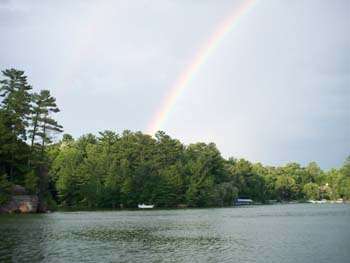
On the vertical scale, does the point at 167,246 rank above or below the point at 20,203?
below

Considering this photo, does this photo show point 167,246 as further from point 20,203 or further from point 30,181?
point 30,181

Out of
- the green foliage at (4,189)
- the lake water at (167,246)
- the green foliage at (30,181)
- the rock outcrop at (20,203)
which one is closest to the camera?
the lake water at (167,246)

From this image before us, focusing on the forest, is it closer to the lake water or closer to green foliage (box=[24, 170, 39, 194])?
green foliage (box=[24, 170, 39, 194])

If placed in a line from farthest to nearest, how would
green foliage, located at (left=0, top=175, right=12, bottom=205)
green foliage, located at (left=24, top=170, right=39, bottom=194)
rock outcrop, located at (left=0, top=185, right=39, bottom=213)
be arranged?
green foliage, located at (left=24, top=170, right=39, bottom=194), rock outcrop, located at (left=0, top=185, right=39, bottom=213), green foliage, located at (left=0, top=175, right=12, bottom=205)

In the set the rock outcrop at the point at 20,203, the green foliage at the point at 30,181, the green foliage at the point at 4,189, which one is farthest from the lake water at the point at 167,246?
the green foliage at the point at 30,181

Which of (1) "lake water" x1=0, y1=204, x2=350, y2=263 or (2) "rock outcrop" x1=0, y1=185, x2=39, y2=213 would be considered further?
(2) "rock outcrop" x1=0, y1=185, x2=39, y2=213

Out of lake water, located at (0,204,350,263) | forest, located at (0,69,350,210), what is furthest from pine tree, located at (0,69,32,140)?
lake water, located at (0,204,350,263)

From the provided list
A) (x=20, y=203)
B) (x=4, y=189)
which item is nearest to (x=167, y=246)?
(x=4, y=189)

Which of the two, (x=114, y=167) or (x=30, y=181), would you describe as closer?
(x=30, y=181)

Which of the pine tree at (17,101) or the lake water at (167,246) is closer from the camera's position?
the lake water at (167,246)

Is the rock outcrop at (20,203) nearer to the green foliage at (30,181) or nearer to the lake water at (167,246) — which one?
the green foliage at (30,181)

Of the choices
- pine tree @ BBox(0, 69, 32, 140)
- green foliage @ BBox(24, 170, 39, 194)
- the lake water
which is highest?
pine tree @ BBox(0, 69, 32, 140)

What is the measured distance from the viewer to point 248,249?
4044cm

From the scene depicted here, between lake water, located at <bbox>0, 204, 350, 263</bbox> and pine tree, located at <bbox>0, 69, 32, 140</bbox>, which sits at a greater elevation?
pine tree, located at <bbox>0, 69, 32, 140</bbox>
